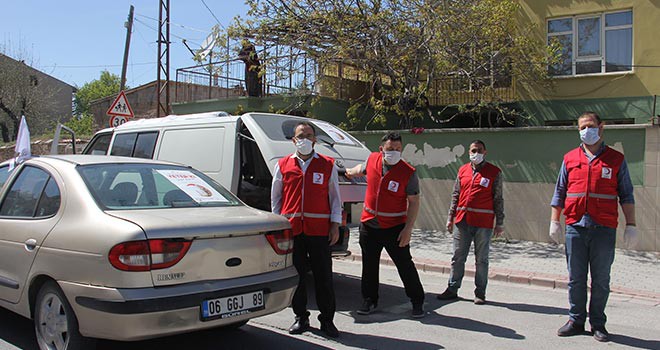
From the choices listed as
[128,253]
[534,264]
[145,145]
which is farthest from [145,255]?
[534,264]

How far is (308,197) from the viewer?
16.4ft

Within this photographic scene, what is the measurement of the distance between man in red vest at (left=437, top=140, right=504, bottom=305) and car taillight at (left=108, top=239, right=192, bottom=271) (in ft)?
11.6

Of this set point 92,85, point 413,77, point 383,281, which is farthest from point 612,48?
point 92,85

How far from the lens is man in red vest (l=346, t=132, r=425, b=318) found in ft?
18.0

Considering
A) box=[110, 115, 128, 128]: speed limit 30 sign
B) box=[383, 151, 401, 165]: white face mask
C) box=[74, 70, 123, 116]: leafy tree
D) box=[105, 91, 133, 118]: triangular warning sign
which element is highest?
box=[74, 70, 123, 116]: leafy tree

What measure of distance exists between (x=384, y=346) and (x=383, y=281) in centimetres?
288

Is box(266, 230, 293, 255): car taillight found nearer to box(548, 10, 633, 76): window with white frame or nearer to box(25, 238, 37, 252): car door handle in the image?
box(25, 238, 37, 252): car door handle

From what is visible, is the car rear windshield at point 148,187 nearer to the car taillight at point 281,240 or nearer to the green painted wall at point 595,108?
the car taillight at point 281,240

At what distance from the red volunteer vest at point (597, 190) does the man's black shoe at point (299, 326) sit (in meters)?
2.49

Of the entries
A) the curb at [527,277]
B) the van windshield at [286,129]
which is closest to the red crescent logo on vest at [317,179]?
the van windshield at [286,129]

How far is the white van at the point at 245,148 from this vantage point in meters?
6.80

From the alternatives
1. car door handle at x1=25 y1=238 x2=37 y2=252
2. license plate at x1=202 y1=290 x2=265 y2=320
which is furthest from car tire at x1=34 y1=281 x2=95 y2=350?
license plate at x1=202 y1=290 x2=265 y2=320

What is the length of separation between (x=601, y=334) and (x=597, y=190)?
1256 mm

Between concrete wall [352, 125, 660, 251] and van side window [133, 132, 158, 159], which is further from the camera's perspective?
concrete wall [352, 125, 660, 251]
